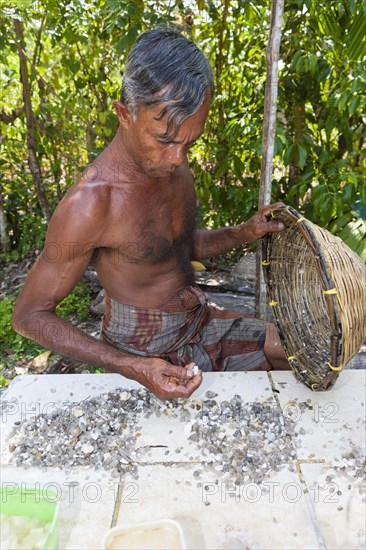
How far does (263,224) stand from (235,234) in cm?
21

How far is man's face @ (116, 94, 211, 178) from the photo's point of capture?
1.36 meters

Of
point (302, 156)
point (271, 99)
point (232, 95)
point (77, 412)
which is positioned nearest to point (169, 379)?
point (77, 412)

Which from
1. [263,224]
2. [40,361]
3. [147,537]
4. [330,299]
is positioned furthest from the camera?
[40,361]

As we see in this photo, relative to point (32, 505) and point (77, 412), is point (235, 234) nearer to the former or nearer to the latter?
point (77, 412)

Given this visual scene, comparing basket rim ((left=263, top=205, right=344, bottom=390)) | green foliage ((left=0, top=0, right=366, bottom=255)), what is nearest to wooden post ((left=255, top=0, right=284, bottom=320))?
green foliage ((left=0, top=0, right=366, bottom=255))

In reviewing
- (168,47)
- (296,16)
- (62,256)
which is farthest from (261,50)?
(62,256)

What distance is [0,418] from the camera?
61.2 inches

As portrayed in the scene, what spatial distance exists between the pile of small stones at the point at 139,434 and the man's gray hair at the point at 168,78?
2.71 ft

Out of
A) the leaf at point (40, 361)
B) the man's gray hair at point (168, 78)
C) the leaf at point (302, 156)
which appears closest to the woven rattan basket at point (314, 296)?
the man's gray hair at point (168, 78)

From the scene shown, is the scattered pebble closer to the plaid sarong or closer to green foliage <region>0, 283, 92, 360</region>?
the plaid sarong

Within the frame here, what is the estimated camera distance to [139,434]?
1.48 m

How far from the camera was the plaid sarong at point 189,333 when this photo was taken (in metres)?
1.88

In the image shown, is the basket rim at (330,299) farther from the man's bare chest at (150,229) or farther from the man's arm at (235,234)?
the man's bare chest at (150,229)

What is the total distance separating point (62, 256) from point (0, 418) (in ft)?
1.75
